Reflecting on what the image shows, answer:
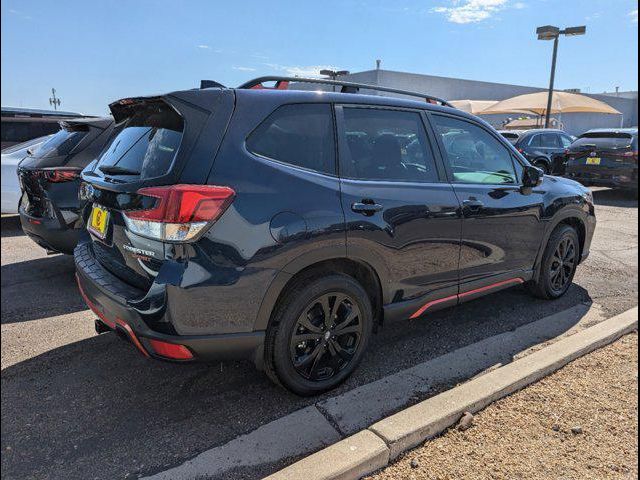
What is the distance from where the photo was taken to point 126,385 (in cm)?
300

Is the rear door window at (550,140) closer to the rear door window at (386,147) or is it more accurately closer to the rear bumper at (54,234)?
the rear door window at (386,147)

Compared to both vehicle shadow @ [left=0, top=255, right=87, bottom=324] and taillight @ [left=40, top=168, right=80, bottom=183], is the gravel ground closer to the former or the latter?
vehicle shadow @ [left=0, top=255, right=87, bottom=324]

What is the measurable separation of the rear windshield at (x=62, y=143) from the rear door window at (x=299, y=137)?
10.3 feet

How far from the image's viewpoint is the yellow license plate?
2.74 meters

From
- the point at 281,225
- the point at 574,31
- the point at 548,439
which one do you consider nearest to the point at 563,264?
the point at 548,439

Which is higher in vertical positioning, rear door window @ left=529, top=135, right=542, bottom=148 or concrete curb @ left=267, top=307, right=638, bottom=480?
rear door window @ left=529, top=135, right=542, bottom=148

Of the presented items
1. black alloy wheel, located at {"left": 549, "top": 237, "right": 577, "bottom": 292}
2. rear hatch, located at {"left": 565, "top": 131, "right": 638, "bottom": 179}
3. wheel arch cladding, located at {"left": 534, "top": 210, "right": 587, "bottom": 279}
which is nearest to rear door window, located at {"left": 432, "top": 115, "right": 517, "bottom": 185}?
wheel arch cladding, located at {"left": 534, "top": 210, "right": 587, "bottom": 279}

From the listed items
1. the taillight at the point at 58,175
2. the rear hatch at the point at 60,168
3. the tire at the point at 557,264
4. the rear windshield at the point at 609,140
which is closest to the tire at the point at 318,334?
the tire at the point at 557,264

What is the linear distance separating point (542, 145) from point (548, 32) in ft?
17.4

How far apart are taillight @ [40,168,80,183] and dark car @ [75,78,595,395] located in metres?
1.65

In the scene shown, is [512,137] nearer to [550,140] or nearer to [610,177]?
[550,140]

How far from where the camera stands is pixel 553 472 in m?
2.29

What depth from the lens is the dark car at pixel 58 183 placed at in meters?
4.43

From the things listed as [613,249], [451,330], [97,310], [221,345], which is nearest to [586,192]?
[451,330]
